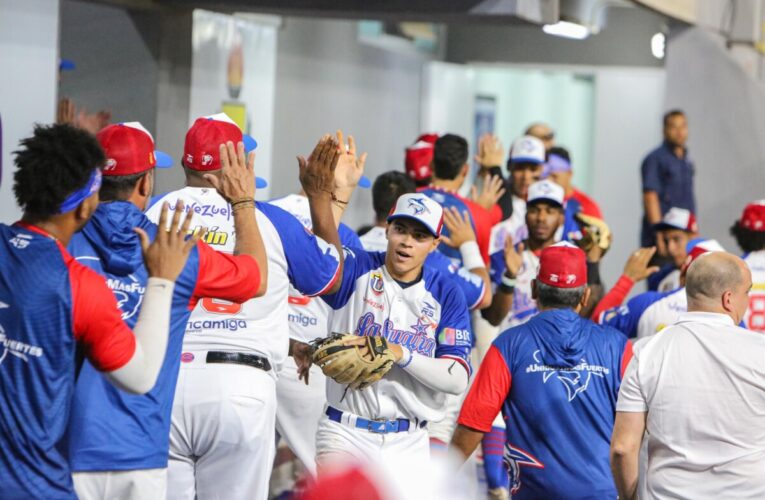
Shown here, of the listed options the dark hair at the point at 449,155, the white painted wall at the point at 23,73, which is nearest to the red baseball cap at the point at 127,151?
the white painted wall at the point at 23,73

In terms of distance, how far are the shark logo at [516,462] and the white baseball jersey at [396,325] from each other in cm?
45

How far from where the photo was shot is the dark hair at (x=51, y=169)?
3.78 metres

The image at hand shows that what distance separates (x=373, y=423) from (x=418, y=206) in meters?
1.02

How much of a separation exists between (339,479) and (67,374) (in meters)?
1.95

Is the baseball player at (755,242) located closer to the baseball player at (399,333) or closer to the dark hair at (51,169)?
the baseball player at (399,333)

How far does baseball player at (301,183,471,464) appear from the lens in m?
5.83

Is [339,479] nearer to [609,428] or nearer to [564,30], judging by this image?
[609,428]

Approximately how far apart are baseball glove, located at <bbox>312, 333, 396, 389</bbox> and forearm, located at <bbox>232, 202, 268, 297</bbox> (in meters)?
1.02

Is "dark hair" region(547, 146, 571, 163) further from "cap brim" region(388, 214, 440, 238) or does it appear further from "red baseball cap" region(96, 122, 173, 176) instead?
"red baseball cap" region(96, 122, 173, 176)

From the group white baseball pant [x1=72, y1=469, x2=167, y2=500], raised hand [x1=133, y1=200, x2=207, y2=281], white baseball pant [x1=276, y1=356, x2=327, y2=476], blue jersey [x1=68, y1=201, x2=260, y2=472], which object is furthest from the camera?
white baseball pant [x1=276, y1=356, x2=327, y2=476]

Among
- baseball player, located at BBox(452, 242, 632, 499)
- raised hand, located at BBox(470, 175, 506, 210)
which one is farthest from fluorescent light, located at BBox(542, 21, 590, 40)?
baseball player, located at BBox(452, 242, 632, 499)

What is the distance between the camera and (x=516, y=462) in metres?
5.69

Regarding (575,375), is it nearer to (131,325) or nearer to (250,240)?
(250,240)

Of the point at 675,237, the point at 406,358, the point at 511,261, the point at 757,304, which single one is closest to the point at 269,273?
the point at 406,358
